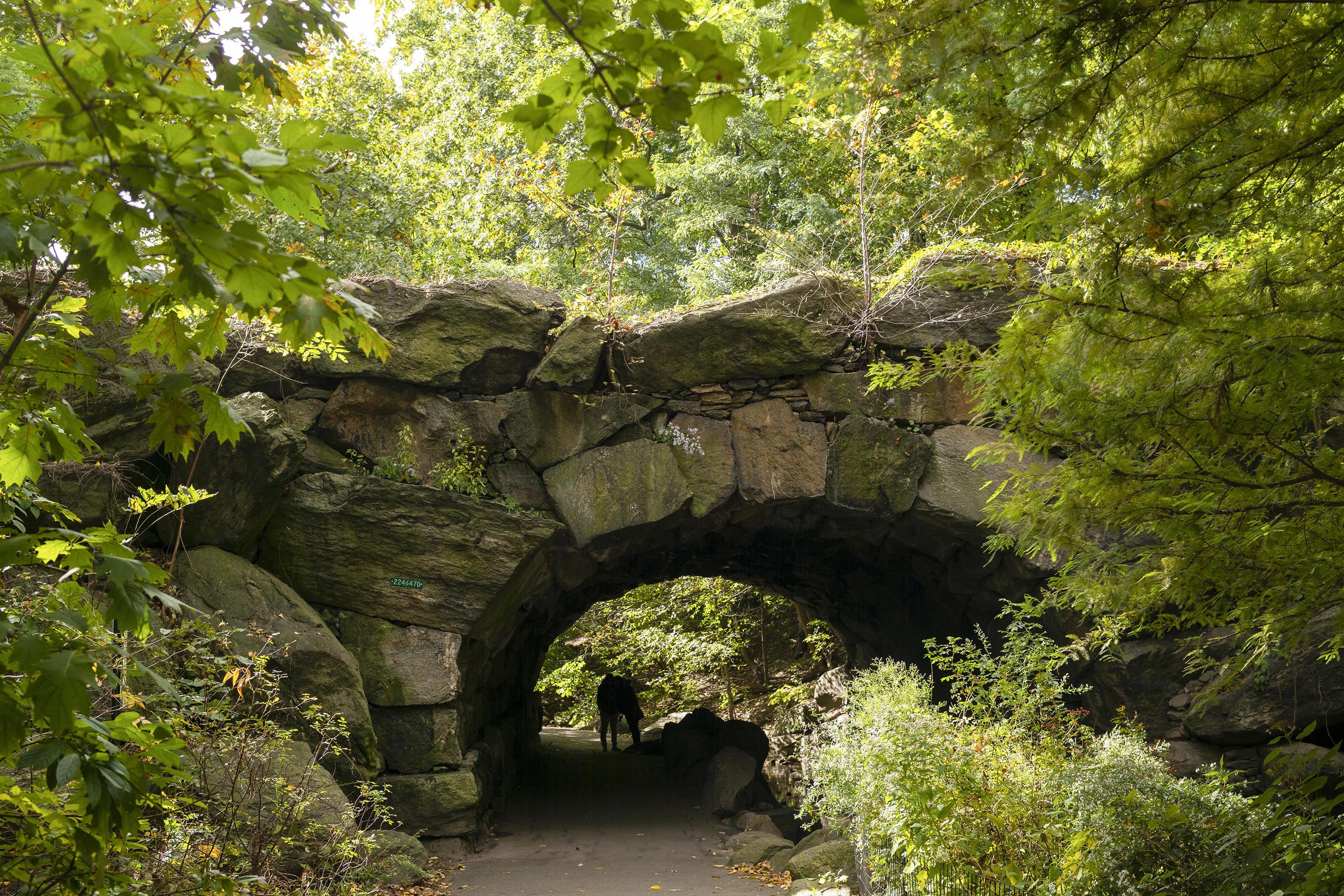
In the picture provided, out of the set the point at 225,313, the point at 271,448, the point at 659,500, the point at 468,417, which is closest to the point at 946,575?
the point at 659,500

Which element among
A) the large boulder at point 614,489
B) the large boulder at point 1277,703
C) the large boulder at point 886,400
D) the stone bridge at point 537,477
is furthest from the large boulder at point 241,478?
the large boulder at point 1277,703

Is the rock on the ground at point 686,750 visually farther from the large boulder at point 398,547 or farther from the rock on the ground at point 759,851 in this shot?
the large boulder at point 398,547

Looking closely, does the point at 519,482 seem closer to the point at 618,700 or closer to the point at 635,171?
the point at 635,171

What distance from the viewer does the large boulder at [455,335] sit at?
6.76 metres

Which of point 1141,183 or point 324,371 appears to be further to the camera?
point 324,371

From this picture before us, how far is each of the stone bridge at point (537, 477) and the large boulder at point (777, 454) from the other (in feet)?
0.05

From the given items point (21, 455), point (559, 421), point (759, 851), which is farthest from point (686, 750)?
point (21, 455)

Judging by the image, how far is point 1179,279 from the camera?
288 cm

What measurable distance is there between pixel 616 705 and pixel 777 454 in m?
7.74

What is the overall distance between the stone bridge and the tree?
156 inches

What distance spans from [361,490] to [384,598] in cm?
82

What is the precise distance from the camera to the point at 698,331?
23.2 ft

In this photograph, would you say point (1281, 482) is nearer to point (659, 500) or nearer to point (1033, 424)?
point (1033, 424)

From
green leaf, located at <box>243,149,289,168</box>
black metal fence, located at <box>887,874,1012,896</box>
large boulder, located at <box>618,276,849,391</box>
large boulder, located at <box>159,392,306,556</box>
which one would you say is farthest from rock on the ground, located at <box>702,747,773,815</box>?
green leaf, located at <box>243,149,289,168</box>
